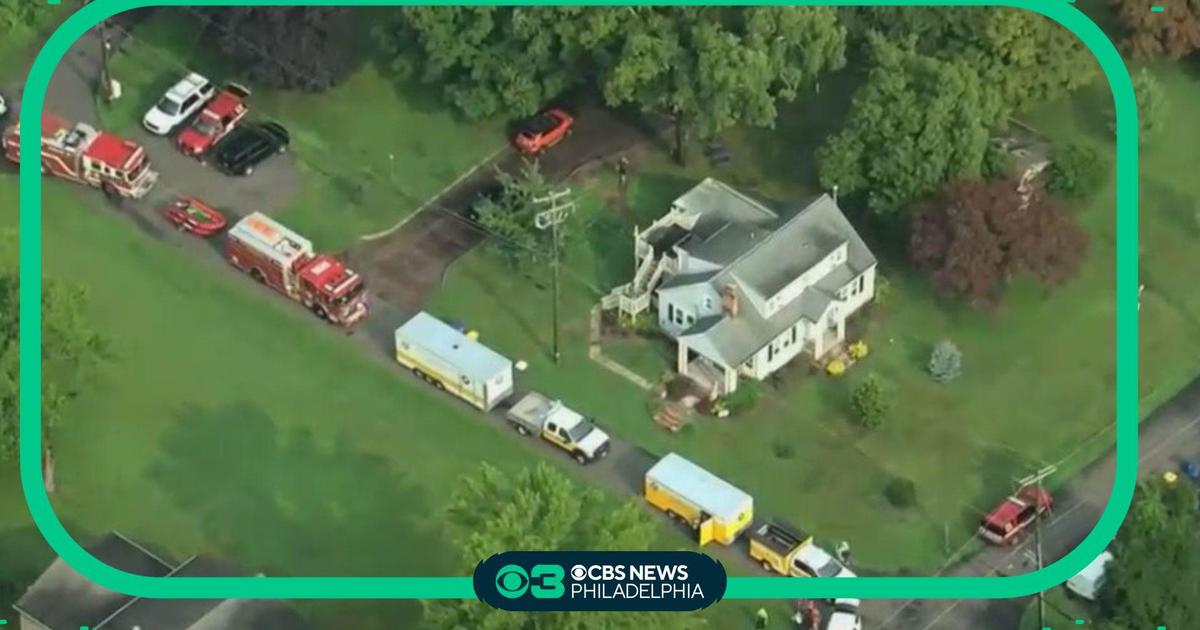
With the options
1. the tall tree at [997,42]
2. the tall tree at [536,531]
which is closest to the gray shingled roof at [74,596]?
the tall tree at [536,531]

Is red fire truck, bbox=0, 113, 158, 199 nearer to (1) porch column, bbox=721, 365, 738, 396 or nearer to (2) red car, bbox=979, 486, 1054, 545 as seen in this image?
(1) porch column, bbox=721, 365, 738, 396

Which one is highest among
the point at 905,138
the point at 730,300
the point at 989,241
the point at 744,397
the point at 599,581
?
the point at 599,581

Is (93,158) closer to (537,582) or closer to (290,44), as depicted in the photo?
(290,44)

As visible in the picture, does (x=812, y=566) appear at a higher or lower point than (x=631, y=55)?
lower

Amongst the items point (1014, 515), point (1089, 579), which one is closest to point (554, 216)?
point (1014, 515)

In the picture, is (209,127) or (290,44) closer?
(290,44)

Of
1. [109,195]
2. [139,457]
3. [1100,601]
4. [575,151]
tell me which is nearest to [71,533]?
[139,457]

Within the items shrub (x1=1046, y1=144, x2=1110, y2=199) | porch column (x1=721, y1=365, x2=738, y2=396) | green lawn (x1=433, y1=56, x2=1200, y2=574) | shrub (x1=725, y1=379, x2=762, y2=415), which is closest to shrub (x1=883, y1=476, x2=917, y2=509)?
green lawn (x1=433, y1=56, x2=1200, y2=574)

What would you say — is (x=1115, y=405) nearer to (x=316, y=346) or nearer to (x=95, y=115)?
(x=316, y=346)
